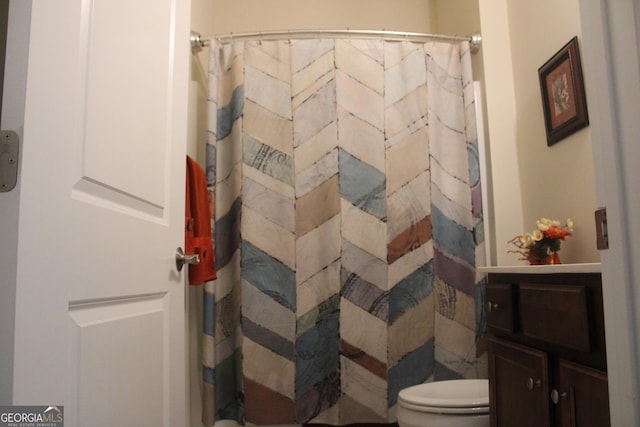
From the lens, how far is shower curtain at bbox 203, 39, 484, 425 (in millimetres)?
2006

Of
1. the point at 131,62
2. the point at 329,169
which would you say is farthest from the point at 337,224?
the point at 131,62

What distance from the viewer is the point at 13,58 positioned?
2.00 feet

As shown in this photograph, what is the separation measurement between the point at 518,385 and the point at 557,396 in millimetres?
187

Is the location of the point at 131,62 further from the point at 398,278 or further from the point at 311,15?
the point at 311,15

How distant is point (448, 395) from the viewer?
5.48 feet

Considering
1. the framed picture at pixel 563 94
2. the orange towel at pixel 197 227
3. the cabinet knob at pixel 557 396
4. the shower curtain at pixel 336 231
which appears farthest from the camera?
the shower curtain at pixel 336 231

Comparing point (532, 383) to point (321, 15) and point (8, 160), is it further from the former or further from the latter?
point (321, 15)

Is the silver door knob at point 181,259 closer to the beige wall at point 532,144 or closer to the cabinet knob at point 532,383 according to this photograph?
the cabinet knob at point 532,383

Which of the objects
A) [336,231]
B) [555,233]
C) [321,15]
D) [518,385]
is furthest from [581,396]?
[321,15]

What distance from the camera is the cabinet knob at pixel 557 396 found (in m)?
1.01

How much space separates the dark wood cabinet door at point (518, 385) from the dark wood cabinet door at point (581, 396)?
5cm

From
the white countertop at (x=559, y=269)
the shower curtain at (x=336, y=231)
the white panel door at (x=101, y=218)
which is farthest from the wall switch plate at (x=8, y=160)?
the shower curtain at (x=336, y=231)

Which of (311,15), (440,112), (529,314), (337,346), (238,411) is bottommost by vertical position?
(238,411)

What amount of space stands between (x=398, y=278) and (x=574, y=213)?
77 cm
